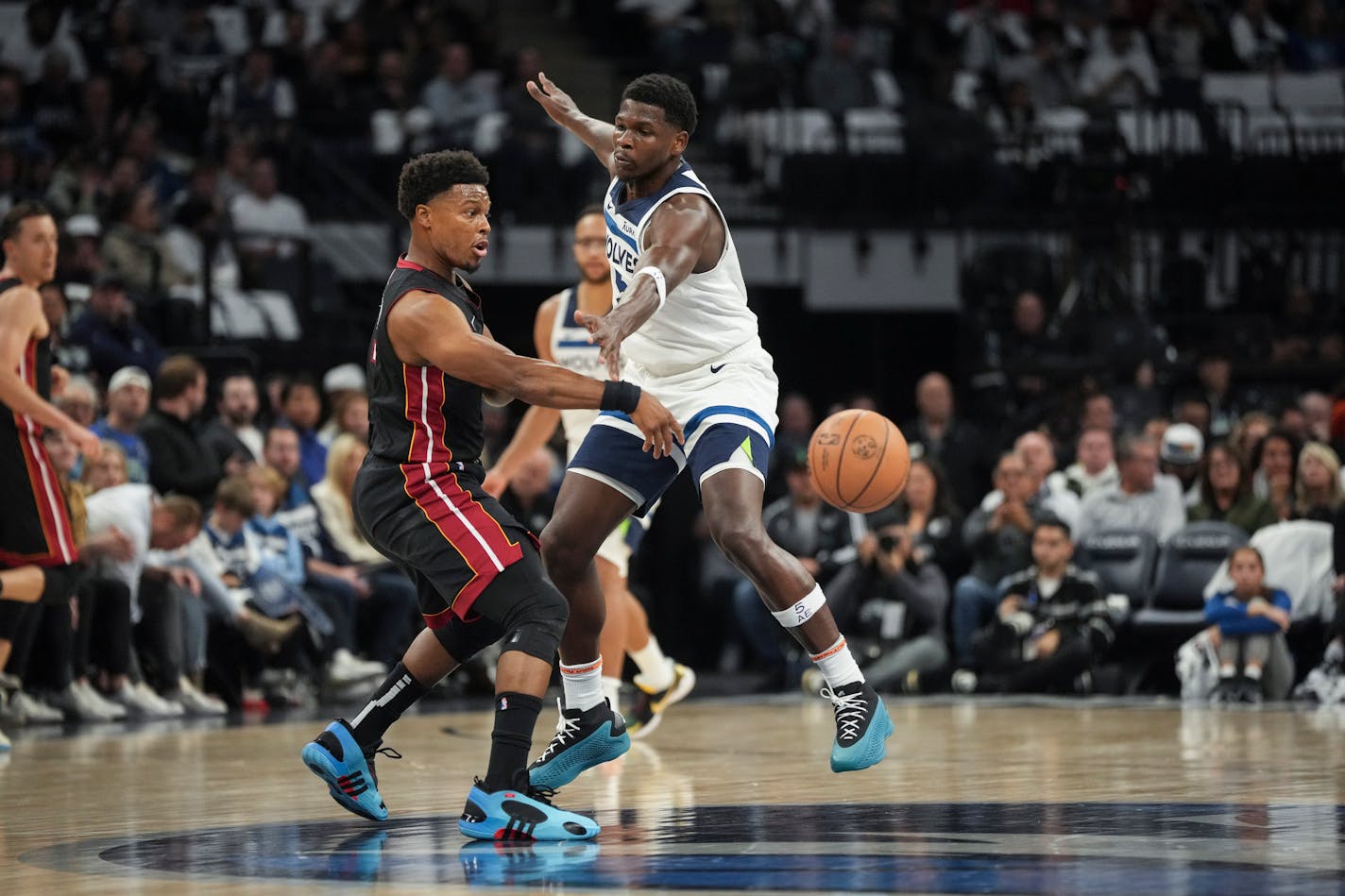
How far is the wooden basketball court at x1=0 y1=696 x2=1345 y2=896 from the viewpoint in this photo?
14.4 feet

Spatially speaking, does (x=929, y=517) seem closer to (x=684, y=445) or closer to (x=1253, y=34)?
(x=684, y=445)

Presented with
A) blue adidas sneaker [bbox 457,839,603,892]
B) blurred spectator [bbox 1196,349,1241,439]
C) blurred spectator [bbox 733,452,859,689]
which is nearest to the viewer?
blue adidas sneaker [bbox 457,839,603,892]

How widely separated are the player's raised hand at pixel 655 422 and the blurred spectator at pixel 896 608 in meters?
6.36

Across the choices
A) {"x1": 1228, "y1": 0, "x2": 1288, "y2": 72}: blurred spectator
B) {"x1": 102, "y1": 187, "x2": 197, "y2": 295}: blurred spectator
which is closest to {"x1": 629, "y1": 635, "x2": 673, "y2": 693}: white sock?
{"x1": 102, "y1": 187, "x2": 197, "y2": 295}: blurred spectator

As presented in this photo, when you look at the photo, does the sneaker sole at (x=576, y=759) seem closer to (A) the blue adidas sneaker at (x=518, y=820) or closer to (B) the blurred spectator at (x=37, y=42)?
(A) the blue adidas sneaker at (x=518, y=820)

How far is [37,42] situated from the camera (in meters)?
16.3

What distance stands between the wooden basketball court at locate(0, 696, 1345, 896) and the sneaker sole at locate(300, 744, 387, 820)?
74 millimetres

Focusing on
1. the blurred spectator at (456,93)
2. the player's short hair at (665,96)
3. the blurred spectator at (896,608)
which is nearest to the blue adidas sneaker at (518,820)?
the player's short hair at (665,96)

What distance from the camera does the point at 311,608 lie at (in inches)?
427

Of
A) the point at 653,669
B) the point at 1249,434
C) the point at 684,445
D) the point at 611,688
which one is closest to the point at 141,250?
the point at 653,669

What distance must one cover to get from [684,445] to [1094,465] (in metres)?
6.59

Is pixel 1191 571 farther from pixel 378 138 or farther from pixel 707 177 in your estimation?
pixel 378 138

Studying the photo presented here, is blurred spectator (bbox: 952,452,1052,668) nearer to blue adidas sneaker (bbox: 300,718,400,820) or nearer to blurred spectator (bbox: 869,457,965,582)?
blurred spectator (bbox: 869,457,965,582)

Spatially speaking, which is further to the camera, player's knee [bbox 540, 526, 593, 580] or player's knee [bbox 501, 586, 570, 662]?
player's knee [bbox 540, 526, 593, 580]
